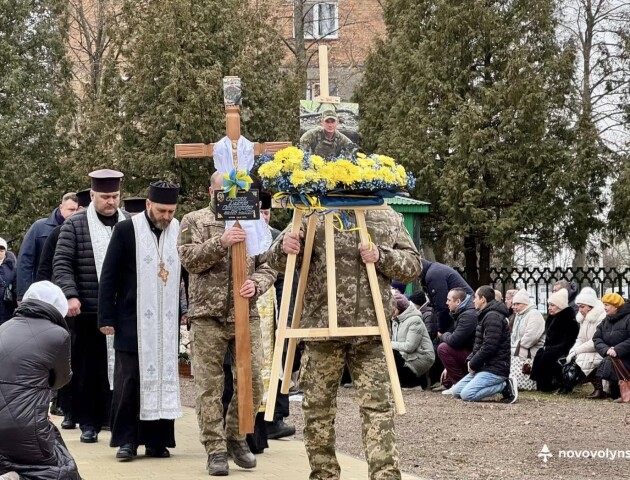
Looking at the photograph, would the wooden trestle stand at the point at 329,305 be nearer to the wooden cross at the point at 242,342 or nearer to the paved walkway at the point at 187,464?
the wooden cross at the point at 242,342

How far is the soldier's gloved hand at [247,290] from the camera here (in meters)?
8.85

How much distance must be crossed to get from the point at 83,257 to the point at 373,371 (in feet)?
14.4

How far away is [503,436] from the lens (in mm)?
11547

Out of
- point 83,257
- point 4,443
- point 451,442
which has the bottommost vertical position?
point 451,442

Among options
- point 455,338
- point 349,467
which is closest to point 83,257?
point 349,467

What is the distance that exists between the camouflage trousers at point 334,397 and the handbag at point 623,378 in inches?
307

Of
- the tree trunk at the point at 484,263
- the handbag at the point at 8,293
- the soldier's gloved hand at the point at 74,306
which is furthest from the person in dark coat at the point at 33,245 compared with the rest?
the tree trunk at the point at 484,263

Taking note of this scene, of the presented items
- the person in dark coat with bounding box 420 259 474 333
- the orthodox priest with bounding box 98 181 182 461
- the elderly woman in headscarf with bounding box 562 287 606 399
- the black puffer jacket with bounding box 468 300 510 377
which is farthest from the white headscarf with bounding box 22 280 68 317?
the person in dark coat with bounding box 420 259 474 333

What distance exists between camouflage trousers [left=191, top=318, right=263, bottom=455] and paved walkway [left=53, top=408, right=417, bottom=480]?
267 millimetres

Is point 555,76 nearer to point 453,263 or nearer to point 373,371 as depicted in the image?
point 453,263

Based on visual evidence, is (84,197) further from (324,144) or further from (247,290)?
(324,144)

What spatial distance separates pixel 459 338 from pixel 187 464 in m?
6.87

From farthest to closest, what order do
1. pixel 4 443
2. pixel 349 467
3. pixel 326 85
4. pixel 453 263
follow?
pixel 453 263, pixel 349 467, pixel 326 85, pixel 4 443

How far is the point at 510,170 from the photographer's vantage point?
28.3 m
